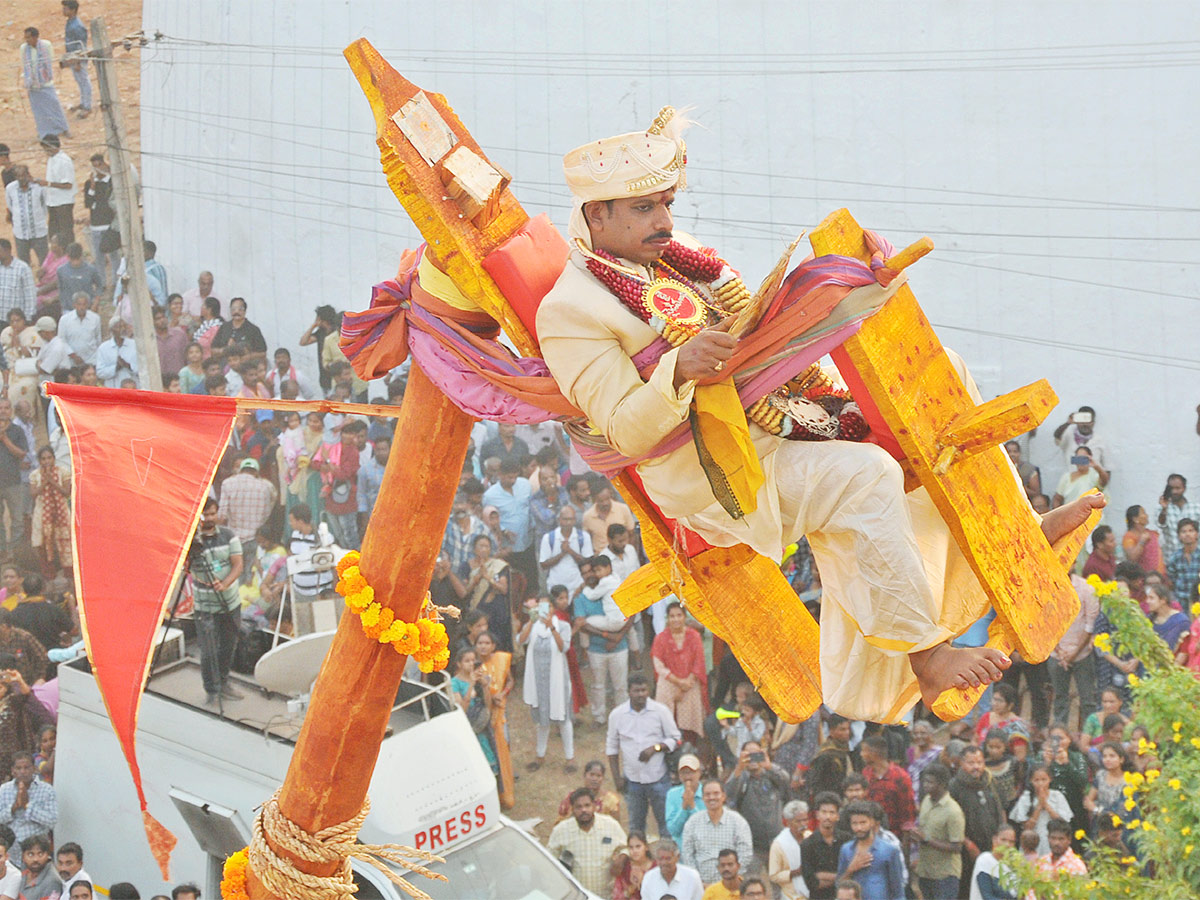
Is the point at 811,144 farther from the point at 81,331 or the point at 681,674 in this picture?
the point at 81,331

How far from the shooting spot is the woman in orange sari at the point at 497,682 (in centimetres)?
1002

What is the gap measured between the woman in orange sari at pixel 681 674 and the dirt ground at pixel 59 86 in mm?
6585

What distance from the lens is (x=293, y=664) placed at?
331 inches

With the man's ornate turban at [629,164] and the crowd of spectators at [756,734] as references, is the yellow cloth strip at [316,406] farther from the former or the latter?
the crowd of spectators at [756,734]

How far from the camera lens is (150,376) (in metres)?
12.5

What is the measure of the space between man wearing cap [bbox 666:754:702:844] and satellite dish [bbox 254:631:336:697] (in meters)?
2.33

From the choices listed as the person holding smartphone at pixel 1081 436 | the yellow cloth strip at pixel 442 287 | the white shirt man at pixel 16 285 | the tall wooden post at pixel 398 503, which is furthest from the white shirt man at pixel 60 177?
the yellow cloth strip at pixel 442 287

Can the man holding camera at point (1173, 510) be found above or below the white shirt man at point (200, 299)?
below

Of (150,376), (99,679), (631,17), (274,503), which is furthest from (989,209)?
(99,679)

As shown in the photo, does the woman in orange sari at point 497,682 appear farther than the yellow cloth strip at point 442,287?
Yes

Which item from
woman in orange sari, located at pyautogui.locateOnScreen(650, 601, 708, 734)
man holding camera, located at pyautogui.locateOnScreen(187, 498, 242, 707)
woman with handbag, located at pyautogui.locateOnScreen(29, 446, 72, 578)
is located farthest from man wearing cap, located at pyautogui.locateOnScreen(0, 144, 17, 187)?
woman in orange sari, located at pyautogui.locateOnScreen(650, 601, 708, 734)

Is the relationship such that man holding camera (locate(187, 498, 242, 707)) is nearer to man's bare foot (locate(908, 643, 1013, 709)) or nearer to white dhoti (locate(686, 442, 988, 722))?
white dhoti (locate(686, 442, 988, 722))

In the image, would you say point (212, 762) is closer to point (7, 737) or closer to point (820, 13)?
point (7, 737)

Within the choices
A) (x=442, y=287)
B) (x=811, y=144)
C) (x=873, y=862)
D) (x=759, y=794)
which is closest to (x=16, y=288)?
(x=811, y=144)
